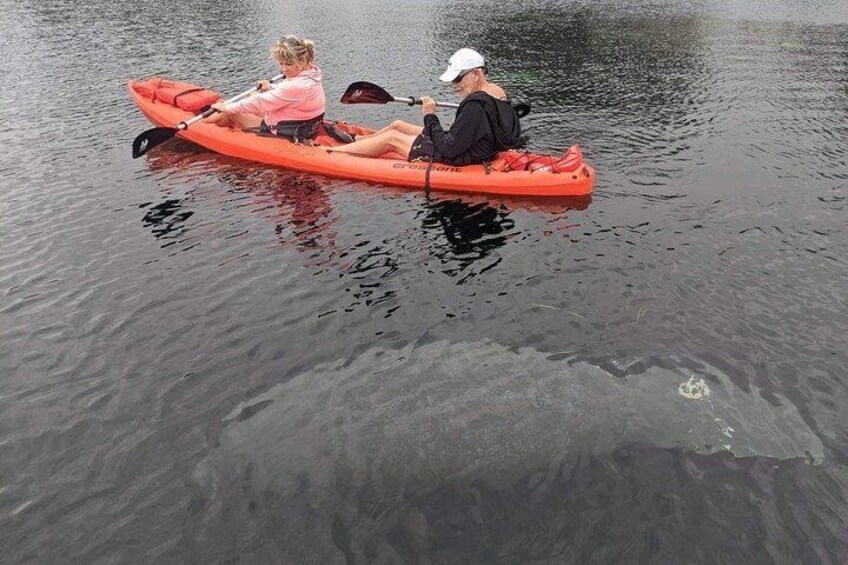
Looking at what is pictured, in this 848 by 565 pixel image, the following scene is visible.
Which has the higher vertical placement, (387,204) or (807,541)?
(387,204)

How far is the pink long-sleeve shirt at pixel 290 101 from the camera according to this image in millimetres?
12164

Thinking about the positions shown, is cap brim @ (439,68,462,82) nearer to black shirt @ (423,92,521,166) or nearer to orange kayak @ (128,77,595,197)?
black shirt @ (423,92,521,166)

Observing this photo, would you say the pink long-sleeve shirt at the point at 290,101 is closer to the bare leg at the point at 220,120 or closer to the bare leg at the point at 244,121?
the bare leg at the point at 244,121

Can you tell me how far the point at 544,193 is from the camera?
1102 centimetres

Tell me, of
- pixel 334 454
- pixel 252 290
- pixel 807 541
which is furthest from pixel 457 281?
pixel 807 541

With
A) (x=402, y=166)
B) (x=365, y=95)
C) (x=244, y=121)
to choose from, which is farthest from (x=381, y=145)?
(x=244, y=121)

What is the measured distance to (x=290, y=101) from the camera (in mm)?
12383

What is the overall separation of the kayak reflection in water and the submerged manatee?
17.9 feet

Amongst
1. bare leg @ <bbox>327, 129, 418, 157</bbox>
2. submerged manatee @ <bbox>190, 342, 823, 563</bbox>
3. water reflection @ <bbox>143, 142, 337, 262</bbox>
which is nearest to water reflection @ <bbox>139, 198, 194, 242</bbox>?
water reflection @ <bbox>143, 142, 337, 262</bbox>

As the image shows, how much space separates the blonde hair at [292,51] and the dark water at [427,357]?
230cm

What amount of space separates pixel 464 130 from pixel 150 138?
677 cm

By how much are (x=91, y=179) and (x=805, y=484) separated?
1333 cm

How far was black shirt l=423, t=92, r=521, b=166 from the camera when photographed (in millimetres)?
10492

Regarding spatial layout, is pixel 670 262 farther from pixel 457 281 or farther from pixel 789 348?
pixel 457 281
